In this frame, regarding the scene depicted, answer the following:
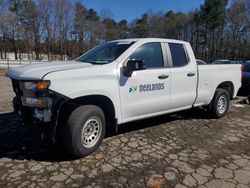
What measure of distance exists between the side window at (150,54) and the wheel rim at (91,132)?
1346mm

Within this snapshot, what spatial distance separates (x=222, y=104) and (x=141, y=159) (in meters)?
3.55

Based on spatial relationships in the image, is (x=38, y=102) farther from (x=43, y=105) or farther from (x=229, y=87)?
(x=229, y=87)

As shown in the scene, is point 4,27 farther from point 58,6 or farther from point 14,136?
point 14,136

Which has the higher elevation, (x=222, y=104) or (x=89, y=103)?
(x=89, y=103)

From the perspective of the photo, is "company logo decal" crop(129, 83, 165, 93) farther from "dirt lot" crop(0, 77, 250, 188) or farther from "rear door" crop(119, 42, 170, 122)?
"dirt lot" crop(0, 77, 250, 188)

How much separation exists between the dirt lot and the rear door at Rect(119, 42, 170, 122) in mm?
623

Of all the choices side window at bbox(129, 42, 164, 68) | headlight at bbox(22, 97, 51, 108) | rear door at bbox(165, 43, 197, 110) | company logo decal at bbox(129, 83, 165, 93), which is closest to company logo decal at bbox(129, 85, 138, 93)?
company logo decal at bbox(129, 83, 165, 93)

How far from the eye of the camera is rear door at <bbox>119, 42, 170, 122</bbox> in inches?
162

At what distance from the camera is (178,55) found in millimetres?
5172

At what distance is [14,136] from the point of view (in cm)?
467

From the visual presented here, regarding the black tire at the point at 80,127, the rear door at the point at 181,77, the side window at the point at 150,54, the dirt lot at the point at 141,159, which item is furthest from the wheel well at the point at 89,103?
the rear door at the point at 181,77

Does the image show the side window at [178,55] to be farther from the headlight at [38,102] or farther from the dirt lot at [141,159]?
the headlight at [38,102]

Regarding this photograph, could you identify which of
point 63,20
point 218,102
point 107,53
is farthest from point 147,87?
point 63,20

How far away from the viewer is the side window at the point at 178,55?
16.5 ft
